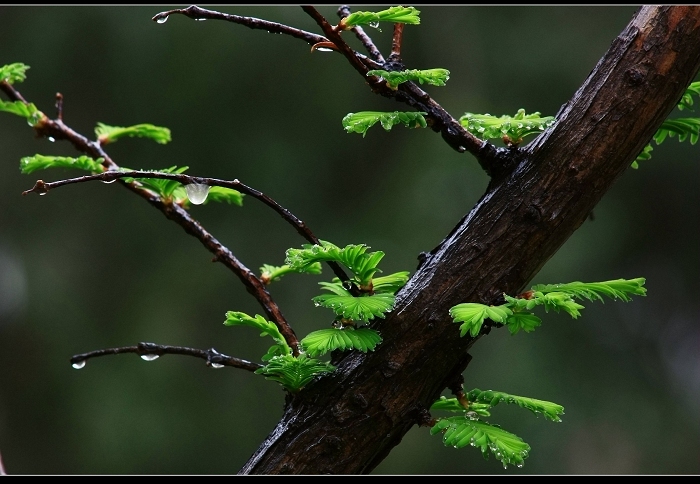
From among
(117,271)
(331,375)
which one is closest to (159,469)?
(117,271)

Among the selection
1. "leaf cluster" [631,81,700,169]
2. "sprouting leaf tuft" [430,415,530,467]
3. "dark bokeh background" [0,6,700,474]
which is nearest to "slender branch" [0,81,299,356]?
"sprouting leaf tuft" [430,415,530,467]

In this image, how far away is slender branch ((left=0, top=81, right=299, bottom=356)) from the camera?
0.58 metres

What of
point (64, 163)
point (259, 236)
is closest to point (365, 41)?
point (64, 163)

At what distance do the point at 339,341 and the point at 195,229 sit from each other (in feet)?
0.72

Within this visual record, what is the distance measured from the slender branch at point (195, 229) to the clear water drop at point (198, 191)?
7 cm

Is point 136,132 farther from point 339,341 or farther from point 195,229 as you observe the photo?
point 339,341

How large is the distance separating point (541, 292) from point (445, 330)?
0.25 feet

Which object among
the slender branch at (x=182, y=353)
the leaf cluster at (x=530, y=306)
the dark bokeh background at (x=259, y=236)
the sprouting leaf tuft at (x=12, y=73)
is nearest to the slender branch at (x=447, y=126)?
the leaf cluster at (x=530, y=306)

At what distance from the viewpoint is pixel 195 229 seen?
2.10 feet

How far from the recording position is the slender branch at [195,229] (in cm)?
58

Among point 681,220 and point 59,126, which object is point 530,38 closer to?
point 681,220

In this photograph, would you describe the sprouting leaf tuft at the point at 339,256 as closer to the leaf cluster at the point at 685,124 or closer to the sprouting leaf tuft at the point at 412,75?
the sprouting leaf tuft at the point at 412,75

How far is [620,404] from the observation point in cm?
298

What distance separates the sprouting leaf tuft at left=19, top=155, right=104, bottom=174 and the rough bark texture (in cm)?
29
